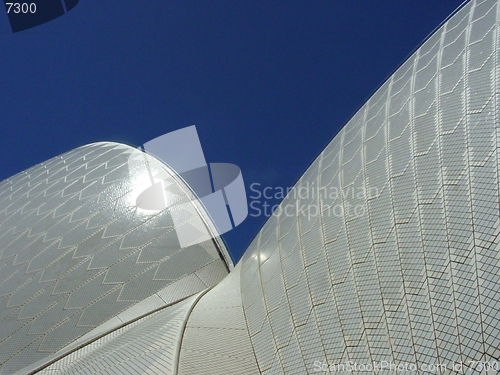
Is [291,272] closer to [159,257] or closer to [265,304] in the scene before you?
[265,304]

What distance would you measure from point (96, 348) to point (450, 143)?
9.62m

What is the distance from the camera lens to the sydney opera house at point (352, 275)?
17.5ft

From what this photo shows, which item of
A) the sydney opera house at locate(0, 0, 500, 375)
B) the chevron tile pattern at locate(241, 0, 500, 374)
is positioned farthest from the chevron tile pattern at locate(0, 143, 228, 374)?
the chevron tile pattern at locate(241, 0, 500, 374)

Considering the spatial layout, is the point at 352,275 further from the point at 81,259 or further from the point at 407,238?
the point at 81,259

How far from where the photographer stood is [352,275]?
6.71m

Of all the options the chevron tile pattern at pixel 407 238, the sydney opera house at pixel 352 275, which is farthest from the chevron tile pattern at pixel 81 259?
the chevron tile pattern at pixel 407 238

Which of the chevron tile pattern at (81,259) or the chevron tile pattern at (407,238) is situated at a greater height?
the chevron tile pattern at (407,238)

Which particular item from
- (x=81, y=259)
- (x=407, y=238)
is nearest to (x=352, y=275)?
(x=407, y=238)

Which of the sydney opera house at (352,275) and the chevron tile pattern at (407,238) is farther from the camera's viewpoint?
the sydney opera house at (352,275)

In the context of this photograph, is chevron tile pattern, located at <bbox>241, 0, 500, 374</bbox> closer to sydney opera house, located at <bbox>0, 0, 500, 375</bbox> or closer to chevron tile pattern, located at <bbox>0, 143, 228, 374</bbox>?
sydney opera house, located at <bbox>0, 0, 500, 375</bbox>

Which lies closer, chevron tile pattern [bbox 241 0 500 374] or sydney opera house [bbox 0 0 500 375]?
chevron tile pattern [bbox 241 0 500 374]

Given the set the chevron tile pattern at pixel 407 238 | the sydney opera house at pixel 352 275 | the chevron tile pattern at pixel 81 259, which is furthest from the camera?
the chevron tile pattern at pixel 81 259

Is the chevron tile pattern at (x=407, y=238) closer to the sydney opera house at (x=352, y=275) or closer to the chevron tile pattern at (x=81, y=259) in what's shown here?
the sydney opera house at (x=352, y=275)

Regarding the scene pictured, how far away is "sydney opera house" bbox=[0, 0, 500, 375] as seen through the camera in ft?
17.5
